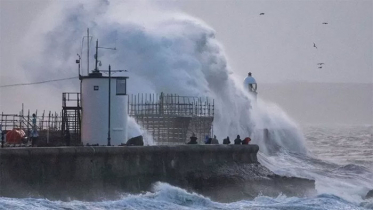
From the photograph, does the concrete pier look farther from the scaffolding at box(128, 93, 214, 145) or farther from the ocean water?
the scaffolding at box(128, 93, 214, 145)

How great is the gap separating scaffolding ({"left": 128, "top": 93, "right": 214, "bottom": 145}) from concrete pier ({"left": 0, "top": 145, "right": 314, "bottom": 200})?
497 centimetres

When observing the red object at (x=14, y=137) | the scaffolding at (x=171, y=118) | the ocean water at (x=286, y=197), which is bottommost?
the ocean water at (x=286, y=197)

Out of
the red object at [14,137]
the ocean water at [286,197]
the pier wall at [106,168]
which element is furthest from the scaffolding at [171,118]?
the red object at [14,137]

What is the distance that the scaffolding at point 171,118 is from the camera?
32938 mm

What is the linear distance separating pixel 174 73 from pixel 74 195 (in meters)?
15.8

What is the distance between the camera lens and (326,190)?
3092 cm

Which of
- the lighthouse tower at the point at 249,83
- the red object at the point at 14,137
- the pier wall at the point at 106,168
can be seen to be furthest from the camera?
the lighthouse tower at the point at 249,83

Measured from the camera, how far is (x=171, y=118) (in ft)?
109

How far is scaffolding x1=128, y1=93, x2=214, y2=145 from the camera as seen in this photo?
32.9 m

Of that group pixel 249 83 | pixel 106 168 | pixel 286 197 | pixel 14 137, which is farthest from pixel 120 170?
pixel 249 83

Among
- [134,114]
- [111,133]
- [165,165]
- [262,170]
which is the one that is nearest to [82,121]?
[111,133]

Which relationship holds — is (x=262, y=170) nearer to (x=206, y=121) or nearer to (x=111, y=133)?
(x=111, y=133)

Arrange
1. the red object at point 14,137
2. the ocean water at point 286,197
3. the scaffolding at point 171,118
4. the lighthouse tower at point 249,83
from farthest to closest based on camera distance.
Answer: the lighthouse tower at point 249,83, the scaffolding at point 171,118, the red object at point 14,137, the ocean water at point 286,197

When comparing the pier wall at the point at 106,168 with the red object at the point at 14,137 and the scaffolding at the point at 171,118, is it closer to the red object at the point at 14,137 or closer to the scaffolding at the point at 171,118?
the red object at the point at 14,137
